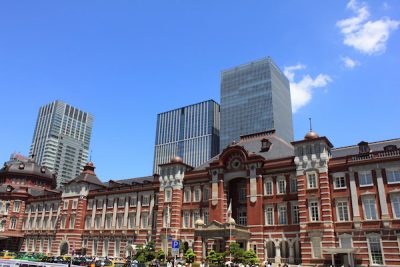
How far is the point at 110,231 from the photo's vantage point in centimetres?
5938

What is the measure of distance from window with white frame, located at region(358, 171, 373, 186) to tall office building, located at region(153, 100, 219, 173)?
112085 mm

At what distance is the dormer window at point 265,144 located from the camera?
4897 cm

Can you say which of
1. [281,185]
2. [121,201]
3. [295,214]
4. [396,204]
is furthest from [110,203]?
[396,204]

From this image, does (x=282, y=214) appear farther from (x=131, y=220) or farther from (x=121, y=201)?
(x=121, y=201)

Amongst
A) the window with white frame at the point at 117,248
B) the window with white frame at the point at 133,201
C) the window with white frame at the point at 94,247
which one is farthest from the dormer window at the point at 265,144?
the window with white frame at the point at 94,247

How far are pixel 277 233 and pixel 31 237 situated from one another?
5319 centimetres

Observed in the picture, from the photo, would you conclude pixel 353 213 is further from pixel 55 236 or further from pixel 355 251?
pixel 55 236

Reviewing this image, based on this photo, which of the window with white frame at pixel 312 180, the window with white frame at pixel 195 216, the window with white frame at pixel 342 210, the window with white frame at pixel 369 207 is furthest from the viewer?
the window with white frame at pixel 195 216

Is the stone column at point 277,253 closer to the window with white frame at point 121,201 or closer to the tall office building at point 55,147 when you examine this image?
the window with white frame at point 121,201

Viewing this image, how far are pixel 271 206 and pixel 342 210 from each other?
27.5 ft

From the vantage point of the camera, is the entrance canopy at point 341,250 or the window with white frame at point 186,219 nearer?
the entrance canopy at point 341,250

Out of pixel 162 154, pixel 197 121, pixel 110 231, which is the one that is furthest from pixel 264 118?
pixel 110 231

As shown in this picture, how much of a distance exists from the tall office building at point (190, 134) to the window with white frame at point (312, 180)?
10906 cm

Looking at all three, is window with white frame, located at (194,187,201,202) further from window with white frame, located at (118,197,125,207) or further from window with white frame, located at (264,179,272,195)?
window with white frame, located at (118,197,125,207)
